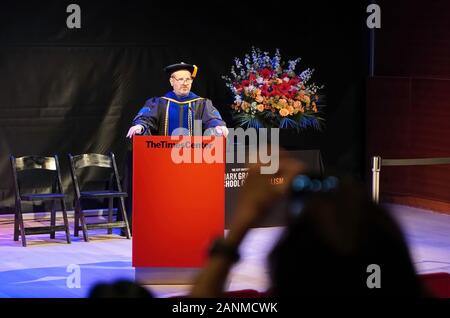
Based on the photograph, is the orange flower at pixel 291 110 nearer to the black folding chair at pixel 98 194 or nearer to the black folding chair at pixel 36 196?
the black folding chair at pixel 98 194

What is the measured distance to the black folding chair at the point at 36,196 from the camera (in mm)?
8203

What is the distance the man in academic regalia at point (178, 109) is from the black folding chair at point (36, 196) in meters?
1.07

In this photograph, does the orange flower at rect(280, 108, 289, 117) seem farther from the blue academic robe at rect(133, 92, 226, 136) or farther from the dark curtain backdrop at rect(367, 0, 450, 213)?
the dark curtain backdrop at rect(367, 0, 450, 213)

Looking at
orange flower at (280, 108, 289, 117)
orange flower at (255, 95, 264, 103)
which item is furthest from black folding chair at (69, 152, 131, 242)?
orange flower at (280, 108, 289, 117)

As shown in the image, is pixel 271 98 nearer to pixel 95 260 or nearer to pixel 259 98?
pixel 259 98

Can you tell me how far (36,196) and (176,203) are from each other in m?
2.45

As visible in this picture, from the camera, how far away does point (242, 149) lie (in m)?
9.10

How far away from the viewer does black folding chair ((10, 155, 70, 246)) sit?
8203 millimetres

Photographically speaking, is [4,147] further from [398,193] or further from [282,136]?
[398,193]

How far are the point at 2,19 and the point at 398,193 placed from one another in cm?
497

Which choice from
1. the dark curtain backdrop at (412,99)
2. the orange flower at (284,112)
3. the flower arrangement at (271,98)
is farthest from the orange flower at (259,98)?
the dark curtain backdrop at (412,99)

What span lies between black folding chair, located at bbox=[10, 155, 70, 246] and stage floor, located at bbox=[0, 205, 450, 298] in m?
0.13

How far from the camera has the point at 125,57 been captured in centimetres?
995
